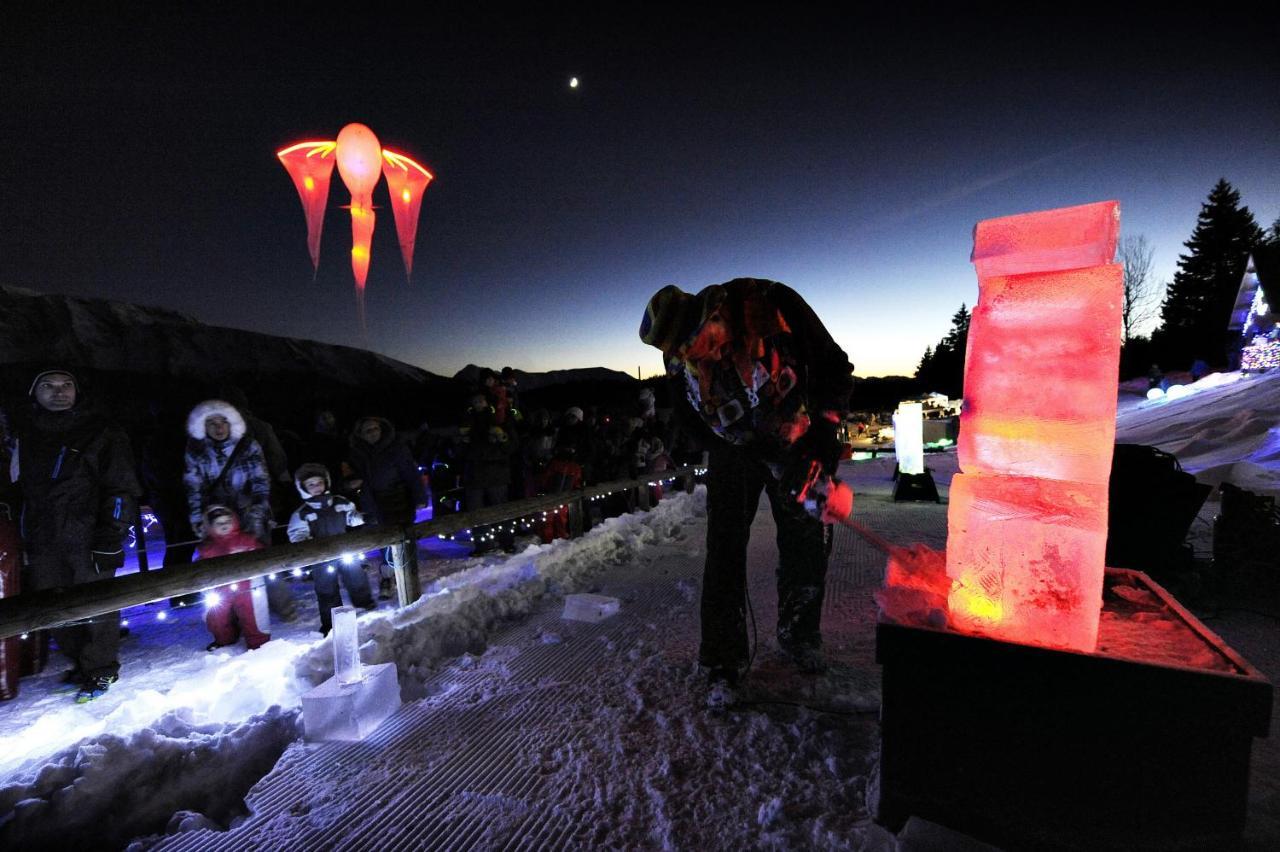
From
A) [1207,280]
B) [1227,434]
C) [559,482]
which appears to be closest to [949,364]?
[1207,280]

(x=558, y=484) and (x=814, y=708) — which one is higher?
(x=558, y=484)

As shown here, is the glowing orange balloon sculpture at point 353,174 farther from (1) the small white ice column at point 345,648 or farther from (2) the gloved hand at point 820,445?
(2) the gloved hand at point 820,445

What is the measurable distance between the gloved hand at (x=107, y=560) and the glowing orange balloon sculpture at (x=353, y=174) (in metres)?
2.74

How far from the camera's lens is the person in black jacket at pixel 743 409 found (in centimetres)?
265

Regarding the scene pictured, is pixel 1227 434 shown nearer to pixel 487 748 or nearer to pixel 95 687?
pixel 487 748

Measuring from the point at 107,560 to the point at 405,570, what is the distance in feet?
6.41

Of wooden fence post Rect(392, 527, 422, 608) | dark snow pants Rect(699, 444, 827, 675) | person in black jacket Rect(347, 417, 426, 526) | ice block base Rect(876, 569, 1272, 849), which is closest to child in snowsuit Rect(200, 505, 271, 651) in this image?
wooden fence post Rect(392, 527, 422, 608)

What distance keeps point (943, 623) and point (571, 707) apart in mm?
1844

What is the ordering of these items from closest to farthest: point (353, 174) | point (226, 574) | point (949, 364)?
point (226, 574), point (353, 174), point (949, 364)

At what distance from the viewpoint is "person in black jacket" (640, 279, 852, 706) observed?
8.70 feet

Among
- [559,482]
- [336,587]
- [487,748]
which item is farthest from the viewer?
[559,482]

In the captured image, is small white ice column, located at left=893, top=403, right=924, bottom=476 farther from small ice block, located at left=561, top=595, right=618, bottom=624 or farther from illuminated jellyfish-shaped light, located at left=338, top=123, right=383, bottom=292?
illuminated jellyfish-shaped light, located at left=338, top=123, right=383, bottom=292

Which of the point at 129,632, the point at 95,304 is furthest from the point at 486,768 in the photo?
the point at 95,304

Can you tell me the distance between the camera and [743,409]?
2.75m
